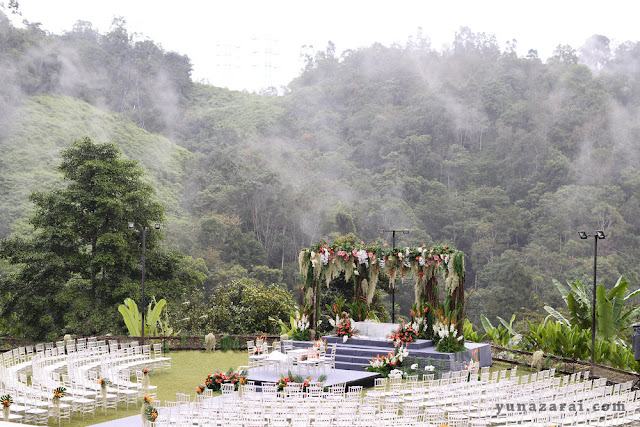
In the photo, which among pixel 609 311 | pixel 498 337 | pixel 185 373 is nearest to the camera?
pixel 185 373

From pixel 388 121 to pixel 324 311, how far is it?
50.7 meters

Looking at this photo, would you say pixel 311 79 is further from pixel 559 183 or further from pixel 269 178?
pixel 559 183

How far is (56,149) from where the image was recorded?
187ft

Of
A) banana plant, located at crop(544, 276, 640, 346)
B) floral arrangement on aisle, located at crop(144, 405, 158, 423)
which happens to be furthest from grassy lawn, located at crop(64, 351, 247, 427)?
banana plant, located at crop(544, 276, 640, 346)

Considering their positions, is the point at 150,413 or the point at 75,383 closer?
the point at 150,413

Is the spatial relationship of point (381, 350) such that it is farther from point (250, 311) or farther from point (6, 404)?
point (6, 404)

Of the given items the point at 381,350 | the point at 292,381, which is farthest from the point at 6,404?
the point at 381,350

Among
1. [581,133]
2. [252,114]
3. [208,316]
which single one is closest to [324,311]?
[208,316]

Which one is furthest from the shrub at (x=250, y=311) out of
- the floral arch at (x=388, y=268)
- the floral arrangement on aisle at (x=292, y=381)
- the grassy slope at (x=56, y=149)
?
the grassy slope at (x=56, y=149)

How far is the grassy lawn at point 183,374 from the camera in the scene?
46.0ft

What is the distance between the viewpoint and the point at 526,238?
57.5m
